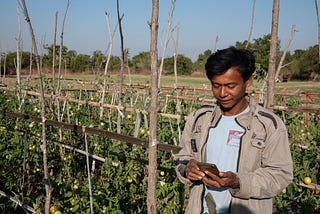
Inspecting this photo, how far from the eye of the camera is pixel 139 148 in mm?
2494

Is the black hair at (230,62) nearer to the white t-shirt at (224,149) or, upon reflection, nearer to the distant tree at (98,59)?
the white t-shirt at (224,149)

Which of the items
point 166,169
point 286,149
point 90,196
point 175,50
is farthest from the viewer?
point 175,50

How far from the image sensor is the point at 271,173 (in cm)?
113

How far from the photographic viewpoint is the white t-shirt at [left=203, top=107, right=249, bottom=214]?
1.22 m

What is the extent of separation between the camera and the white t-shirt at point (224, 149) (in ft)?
4.02

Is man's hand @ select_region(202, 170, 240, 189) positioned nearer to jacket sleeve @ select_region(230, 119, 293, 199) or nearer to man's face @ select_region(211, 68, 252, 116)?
jacket sleeve @ select_region(230, 119, 293, 199)

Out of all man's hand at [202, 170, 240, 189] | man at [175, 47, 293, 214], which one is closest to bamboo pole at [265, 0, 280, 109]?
man at [175, 47, 293, 214]

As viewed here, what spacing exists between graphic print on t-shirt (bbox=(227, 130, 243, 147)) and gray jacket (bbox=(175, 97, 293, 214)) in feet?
0.11

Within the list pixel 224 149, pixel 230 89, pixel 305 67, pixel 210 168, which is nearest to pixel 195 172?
pixel 210 168

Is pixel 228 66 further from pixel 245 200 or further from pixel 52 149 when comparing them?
pixel 52 149

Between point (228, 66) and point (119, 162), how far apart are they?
1.55m

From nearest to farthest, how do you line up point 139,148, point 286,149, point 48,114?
1. point 286,149
2. point 139,148
3. point 48,114

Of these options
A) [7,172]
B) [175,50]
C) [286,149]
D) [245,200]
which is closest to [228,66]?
[286,149]

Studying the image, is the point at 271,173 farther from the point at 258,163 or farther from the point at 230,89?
the point at 230,89
